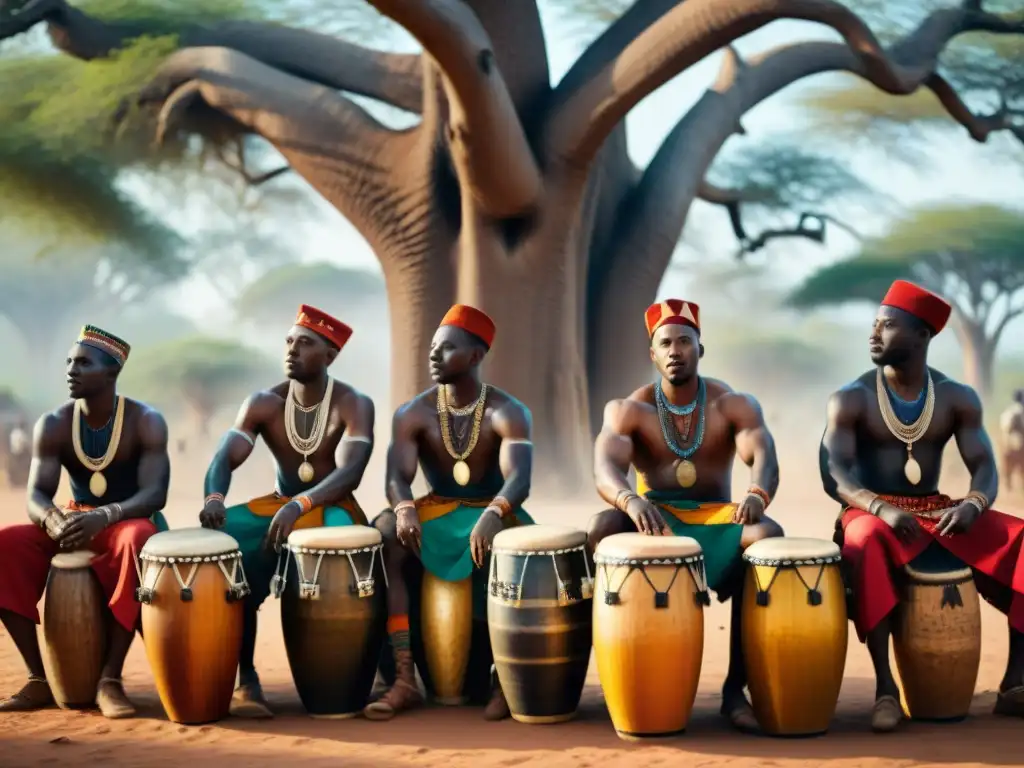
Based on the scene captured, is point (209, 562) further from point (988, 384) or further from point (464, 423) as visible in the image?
point (988, 384)

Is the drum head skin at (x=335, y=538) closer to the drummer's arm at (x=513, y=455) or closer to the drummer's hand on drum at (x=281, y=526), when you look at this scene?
the drummer's hand on drum at (x=281, y=526)

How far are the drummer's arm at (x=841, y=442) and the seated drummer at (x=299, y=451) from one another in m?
2.37

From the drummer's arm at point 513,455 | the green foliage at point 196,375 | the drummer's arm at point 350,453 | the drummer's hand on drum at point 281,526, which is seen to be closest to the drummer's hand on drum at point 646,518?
the drummer's arm at point 513,455

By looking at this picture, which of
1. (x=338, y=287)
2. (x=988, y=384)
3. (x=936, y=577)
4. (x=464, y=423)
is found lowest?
(x=936, y=577)

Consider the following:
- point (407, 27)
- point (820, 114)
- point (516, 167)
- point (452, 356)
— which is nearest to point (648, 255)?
point (516, 167)

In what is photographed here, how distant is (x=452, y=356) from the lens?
6.99 m

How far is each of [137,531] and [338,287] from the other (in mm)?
43738

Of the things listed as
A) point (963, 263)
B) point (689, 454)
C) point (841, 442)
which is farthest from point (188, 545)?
point (963, 263)

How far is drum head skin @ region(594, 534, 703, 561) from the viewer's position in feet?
19.5

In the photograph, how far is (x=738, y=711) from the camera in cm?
629

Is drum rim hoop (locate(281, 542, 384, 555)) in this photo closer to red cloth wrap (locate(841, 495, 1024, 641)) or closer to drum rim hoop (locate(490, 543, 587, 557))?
drum rim hoop (locate(490, 543, 587, 557))

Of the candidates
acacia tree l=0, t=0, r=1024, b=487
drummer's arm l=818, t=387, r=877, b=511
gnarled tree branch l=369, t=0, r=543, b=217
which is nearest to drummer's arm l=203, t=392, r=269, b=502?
drummer's arm l=818, t=387, r=877, b=511

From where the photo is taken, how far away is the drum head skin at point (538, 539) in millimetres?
6273

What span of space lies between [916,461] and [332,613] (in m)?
2.97
